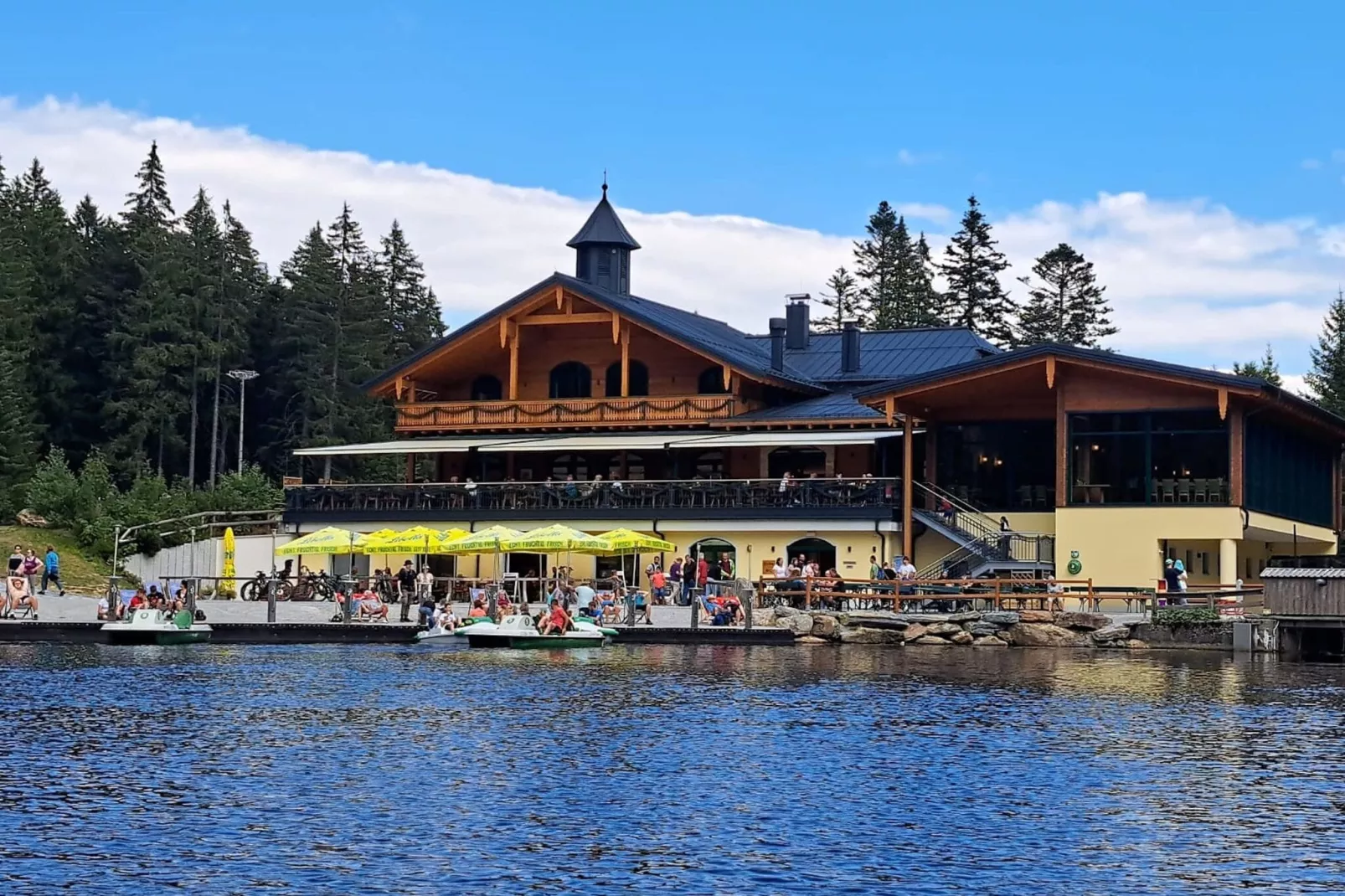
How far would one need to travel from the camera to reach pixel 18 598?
47688 mm

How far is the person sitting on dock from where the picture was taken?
47.0 m

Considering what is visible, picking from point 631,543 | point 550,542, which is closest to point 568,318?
point 631,543

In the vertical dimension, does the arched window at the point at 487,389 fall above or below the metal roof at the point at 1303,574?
above

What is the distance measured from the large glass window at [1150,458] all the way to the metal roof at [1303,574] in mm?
7744

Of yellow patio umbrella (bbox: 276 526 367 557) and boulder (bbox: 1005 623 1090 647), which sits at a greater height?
yellow patio umbrella (bbox: 276 526 367 557)

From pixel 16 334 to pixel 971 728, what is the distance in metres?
59.6

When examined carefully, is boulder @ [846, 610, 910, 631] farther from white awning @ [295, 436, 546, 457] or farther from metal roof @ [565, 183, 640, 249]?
metal roof @ [565, 183, 640, 249]

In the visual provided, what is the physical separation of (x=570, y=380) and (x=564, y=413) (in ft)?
7.79

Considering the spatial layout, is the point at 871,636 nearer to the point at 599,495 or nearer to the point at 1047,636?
the point at 1047,636

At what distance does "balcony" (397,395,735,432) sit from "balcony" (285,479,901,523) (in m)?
3.65

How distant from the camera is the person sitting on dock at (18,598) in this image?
47031mm

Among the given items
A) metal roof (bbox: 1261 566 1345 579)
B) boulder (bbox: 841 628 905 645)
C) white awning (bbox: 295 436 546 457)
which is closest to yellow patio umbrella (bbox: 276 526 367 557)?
white awning (bbox: 295 436 546 457)

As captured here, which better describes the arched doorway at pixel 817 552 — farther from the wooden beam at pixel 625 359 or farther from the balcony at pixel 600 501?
the wooden beam at pixel 625 359

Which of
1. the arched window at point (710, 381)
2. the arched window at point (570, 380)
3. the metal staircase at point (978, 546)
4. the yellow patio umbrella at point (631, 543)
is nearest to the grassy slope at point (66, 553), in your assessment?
the arched window at point (570, 380)
